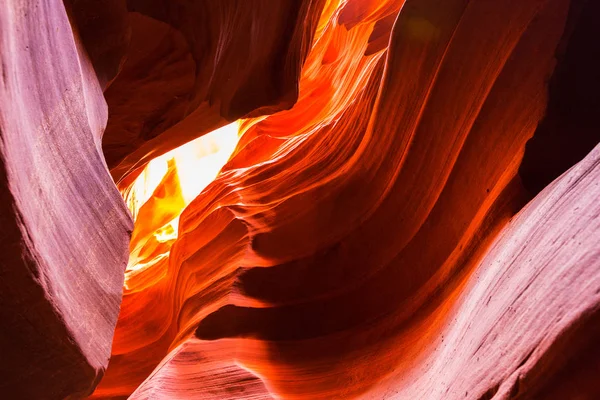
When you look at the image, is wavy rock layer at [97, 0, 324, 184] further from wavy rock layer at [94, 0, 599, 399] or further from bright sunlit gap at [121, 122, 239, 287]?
bright sunlit gap at [121, 122, 239, 287]

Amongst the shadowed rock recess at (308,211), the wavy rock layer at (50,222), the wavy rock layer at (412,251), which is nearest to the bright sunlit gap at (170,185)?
the shadowed rock recess at (308,211)

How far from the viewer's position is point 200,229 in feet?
15.3

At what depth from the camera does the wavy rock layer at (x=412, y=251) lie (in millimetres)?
1752

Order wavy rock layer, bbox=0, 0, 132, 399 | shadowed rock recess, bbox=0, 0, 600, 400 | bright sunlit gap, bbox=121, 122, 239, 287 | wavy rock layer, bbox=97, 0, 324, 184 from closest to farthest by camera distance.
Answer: wavy rock layer, bbox=0, 0, 132, 399 → shadowed rock recess, bbox=0, 0, 600, 400 → wavy rock layer, bbox=97, 0, 324, 184 → bright sunlit gap, bbox=121, 122, 239, 287

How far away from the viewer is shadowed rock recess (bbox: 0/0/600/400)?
1.68m

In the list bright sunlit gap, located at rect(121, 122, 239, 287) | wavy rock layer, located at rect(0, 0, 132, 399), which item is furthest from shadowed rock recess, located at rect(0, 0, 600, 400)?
bright sunlit gap, located at rect(121, 122, 239, 287)

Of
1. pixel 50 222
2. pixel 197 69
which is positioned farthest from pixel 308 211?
pixel 50 222

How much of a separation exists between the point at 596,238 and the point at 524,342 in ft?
1.18

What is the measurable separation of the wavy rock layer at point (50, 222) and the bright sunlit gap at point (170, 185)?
13.1 ft

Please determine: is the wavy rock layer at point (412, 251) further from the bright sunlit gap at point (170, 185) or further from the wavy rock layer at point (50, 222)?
the bright sunlit gap at point (170, 185)

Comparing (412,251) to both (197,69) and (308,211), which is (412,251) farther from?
(197,69)

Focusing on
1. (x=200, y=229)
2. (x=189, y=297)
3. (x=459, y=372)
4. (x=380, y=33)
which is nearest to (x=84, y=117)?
(x=459, y=372)

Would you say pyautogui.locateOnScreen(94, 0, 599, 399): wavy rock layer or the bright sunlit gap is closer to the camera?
pyautogui.locateOnScreen(94, 0, 599, 399): wavy rock layer

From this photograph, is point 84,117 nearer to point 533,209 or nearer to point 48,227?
point 48,227
